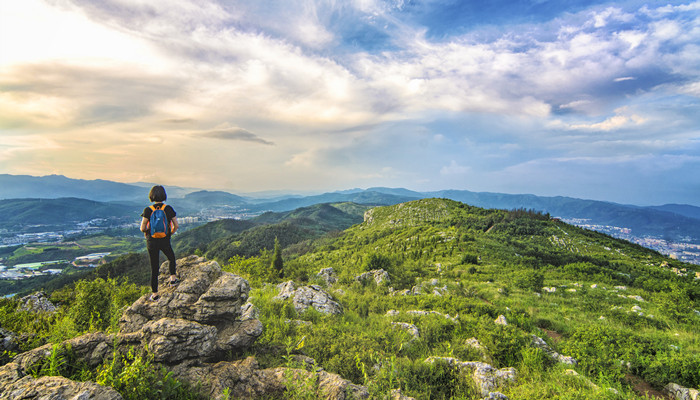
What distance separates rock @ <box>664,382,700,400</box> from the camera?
7928 mm

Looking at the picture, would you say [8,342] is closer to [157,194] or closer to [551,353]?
[157,194]

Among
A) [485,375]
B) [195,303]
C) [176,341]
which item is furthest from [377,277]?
[176,341]

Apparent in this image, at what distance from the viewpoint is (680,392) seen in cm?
820

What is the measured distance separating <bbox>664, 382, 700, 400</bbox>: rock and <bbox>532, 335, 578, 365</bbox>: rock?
7.72 feet

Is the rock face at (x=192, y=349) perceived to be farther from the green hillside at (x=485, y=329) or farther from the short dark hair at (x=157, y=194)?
the short dark hair at (x=157, y=194)

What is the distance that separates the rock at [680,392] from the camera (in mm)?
7928

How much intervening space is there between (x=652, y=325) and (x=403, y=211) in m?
116

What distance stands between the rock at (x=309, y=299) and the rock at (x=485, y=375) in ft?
23.1

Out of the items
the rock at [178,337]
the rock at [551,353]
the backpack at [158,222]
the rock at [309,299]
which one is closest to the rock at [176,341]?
the rock at [178,337]

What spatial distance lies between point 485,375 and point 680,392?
20.2 feet

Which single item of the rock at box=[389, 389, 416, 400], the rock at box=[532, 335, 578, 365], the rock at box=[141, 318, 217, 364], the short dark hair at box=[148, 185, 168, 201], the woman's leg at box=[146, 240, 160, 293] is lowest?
the rock at box=[532, 335, 578, 365]

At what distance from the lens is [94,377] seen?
6.04 m

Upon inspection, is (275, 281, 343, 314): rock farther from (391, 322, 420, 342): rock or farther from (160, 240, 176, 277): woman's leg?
(160, 240, 176, 277): woman's leg

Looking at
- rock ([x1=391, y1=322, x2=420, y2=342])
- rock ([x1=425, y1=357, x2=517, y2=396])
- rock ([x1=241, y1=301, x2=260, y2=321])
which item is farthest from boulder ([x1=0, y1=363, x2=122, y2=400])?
rock ([x1=391, y1=322, x2=420, y2=342])
